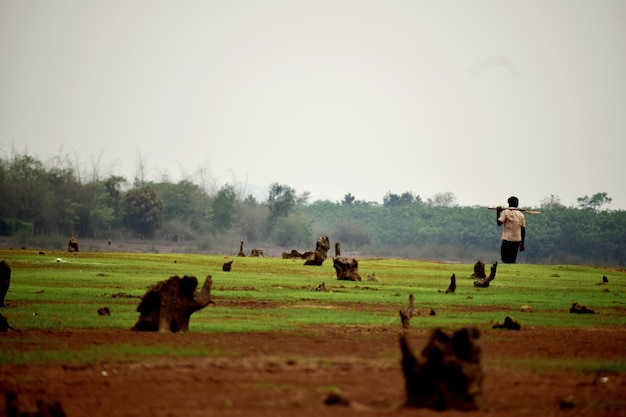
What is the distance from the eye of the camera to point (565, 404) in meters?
11.3

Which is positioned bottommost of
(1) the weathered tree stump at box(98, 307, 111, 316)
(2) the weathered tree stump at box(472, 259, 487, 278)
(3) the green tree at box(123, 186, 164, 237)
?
(1) the weathered tree stump at box(98, 307, 111, 316)

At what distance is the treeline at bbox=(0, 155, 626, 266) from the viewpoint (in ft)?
321

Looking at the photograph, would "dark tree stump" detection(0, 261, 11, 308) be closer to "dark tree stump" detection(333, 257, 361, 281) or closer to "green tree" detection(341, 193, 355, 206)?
"dark tree stump" detection(333, 257, 361, 281)

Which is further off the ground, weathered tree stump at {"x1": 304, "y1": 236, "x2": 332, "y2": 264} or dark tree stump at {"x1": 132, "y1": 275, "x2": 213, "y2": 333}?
weathered tree stump at {"x1": 304, "y1": 236, "x2": 332, "y2": 264}

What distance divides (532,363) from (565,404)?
11.1 ft

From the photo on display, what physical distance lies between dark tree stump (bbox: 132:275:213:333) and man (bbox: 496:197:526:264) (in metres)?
22.6

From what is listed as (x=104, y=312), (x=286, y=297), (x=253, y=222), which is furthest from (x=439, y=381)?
(x=253, y=222)

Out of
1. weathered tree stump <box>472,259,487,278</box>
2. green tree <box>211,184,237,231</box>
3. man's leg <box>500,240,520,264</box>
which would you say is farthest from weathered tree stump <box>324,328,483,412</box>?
green tree <box>211,184,237,231</box>

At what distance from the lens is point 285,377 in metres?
12.9

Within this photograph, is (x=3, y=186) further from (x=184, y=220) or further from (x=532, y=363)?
(x=532, y=363)

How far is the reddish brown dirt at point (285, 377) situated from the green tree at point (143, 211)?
8587cm

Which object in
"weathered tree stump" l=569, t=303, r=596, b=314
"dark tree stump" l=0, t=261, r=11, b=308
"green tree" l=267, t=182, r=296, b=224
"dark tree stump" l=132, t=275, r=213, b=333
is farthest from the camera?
"green tree" l=267, t=182, r=296, b=224

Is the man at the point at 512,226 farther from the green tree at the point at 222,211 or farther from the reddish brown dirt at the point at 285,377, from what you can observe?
the green tree at the point at 222,211

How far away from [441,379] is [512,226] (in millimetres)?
29481
